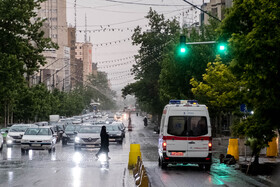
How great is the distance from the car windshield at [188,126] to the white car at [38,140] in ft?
49.7

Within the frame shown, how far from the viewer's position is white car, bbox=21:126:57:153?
37031mm

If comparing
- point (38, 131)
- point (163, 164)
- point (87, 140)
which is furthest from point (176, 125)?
point (38, 131)

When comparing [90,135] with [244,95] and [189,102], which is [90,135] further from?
[244,95]

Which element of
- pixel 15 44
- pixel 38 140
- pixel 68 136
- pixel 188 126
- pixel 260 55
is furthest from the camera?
pixel 15 44

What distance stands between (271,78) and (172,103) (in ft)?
26.1

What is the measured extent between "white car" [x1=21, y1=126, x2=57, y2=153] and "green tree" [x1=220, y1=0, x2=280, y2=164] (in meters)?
19.3

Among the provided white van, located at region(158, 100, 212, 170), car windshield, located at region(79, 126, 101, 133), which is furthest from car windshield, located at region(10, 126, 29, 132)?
white van, located at region(158, 100, 212, 170)

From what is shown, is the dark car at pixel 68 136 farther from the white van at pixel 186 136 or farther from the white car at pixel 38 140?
the white van at pixel 186 136

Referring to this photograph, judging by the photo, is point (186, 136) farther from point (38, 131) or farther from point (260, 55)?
point (38, 131)

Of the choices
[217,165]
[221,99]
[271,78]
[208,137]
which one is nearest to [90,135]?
[221,99]

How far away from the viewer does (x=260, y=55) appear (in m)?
17.6

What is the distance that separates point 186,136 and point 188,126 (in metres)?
0.41

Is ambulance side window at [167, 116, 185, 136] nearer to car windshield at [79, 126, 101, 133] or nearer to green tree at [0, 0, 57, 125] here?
car windshield at [79, 126, 101, 133]

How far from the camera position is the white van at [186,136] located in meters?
24.0
